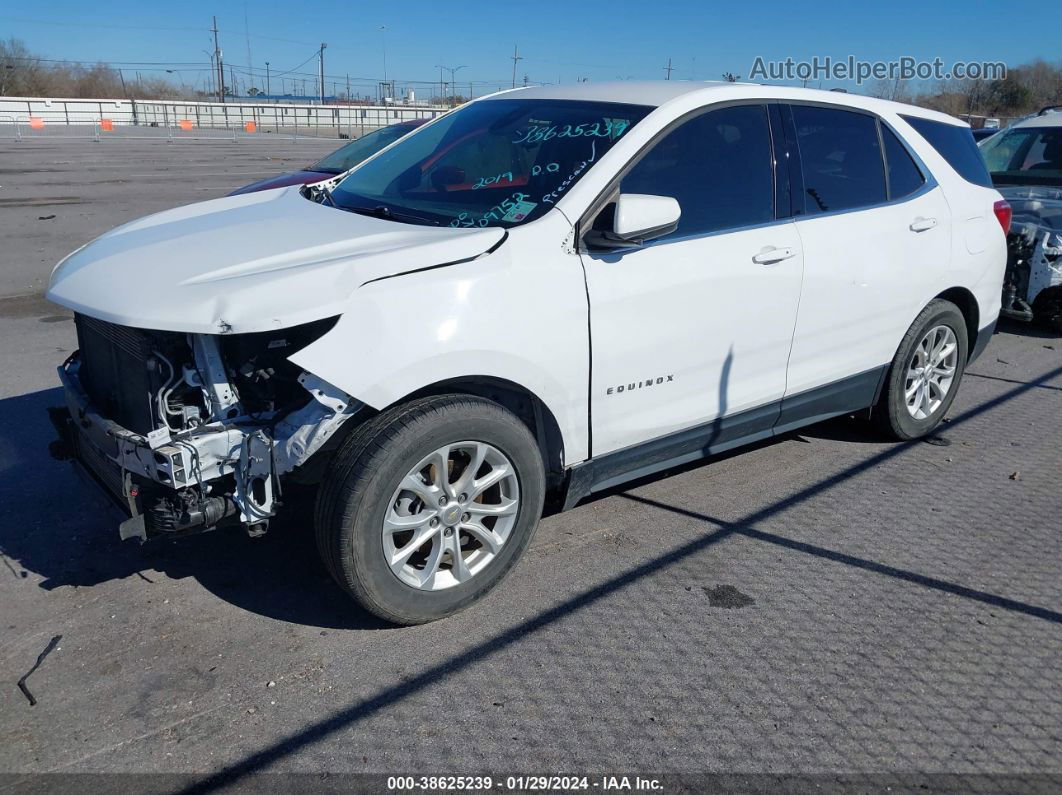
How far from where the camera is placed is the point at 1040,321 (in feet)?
28.5

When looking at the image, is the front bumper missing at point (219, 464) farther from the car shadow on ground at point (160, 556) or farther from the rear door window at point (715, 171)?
the rear door window at point (715, 171)

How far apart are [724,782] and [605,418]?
59.7 inches

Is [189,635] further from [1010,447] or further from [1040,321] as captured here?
[1040,321]

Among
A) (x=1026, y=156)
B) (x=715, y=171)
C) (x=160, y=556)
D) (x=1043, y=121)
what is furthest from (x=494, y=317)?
(x=1043, y=121)

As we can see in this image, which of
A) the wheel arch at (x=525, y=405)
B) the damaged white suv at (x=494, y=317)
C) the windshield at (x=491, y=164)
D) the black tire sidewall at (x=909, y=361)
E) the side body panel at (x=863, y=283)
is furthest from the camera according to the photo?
the black tire sidewall at (x=909, y=361)

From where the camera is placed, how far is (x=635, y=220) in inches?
139

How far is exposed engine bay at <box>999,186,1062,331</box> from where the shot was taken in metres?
8.06

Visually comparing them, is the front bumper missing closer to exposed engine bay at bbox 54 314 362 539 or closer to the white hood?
exposed engine bay at bbox 54 314 362 539

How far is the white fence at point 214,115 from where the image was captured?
48406 mm

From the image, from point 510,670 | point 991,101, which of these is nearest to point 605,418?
point 510,670

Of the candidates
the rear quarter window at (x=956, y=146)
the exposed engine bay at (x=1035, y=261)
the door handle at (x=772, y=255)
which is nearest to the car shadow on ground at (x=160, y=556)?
the door handle at (x=772, y=255)

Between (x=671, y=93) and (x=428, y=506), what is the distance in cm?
220

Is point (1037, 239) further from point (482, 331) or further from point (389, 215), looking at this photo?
point (482, 331)

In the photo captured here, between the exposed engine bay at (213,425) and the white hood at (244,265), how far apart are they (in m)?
0.12
